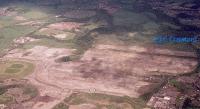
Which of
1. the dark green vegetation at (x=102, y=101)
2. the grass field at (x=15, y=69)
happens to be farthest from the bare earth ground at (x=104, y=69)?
the grass field at (x=15, y=69)

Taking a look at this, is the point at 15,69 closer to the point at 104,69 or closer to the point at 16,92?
the point at 16,92

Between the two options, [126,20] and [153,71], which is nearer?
[153,71]

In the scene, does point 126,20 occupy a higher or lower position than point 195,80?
higher

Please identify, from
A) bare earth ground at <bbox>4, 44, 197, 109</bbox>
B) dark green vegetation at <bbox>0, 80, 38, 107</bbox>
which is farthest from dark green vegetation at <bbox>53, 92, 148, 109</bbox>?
dark green vegetation at <bbox>0, 80, 38, 107</bbox>

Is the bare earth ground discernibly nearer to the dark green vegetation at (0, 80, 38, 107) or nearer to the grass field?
the dark green vegetation at (0, 80, 38, 107)

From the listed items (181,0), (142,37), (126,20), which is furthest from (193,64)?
(181,0)

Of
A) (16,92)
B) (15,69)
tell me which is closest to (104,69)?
(16,92)

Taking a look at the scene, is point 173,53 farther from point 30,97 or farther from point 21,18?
point 21,18

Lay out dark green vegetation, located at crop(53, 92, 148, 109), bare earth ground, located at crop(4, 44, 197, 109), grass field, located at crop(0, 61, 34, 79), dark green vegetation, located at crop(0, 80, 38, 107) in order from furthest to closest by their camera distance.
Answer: grass field, located at crop(0, 61, 34, 79) < bare earth ground, located at crop(4, 44, 197, 109) < dark green vegetation, located at crop(0, 80, 38, 107) < dark green vegetation, located at crop(53, 92, 148, 109)
